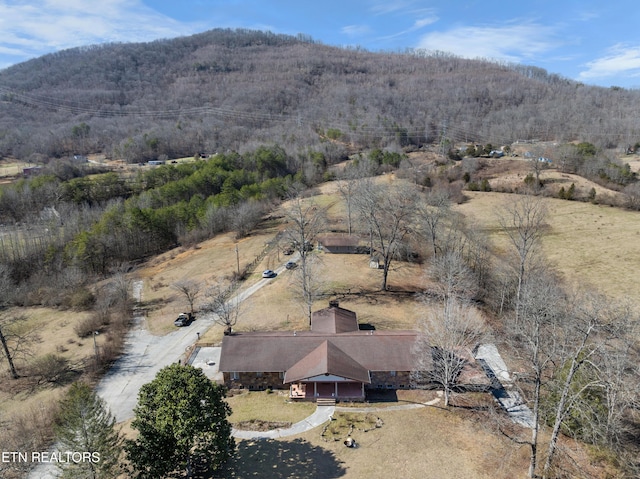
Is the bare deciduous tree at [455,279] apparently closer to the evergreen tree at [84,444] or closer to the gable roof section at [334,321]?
the gable roof section at [334,321]

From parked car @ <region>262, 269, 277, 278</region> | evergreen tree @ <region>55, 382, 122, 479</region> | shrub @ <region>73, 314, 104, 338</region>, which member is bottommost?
shrub @ <region>73, 314, 104, 338</region>

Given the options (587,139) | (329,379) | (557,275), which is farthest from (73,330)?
(587,139)

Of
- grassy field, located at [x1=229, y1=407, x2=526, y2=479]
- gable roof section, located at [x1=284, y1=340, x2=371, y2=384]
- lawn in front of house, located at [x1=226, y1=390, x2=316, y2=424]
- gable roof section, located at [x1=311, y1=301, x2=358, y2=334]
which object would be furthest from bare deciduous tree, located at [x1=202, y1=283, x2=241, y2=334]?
grassy field, located at [x1=229, y1=407, x2=526, y2=479]

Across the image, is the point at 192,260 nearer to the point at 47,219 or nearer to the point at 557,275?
the point at 47,219

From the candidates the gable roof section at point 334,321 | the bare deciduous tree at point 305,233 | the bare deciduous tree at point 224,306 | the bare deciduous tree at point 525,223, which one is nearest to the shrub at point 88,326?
the bare deciduous tree at point 224,306

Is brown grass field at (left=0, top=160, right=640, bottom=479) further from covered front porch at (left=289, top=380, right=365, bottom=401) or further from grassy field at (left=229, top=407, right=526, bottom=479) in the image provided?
covered front porch at (left=289, top=380, right=365, bottom=401)

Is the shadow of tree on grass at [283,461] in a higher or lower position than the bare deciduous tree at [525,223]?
lower
